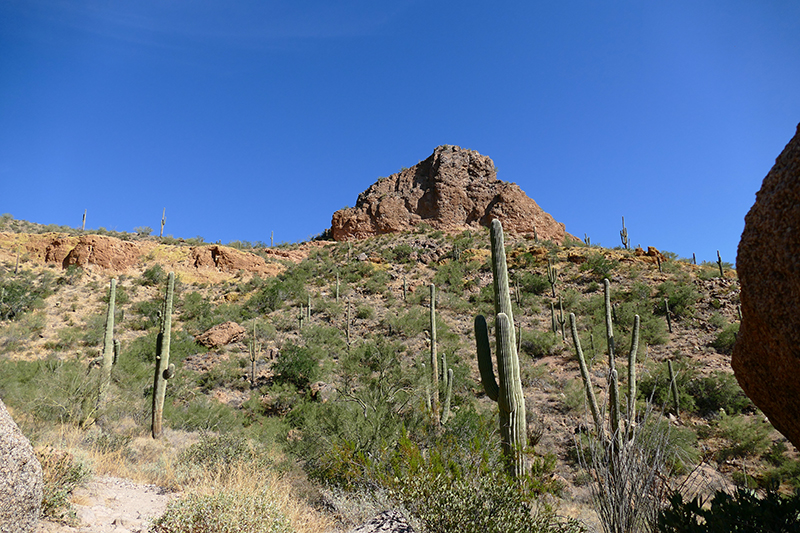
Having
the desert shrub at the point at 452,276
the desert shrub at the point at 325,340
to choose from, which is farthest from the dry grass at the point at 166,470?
the desert shrub at the point at 452,276

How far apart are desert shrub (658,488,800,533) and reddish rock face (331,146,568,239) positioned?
120 ft

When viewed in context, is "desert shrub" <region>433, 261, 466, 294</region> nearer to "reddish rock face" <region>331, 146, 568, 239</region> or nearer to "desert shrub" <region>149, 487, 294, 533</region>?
"reddish rock face" <region>331, 146, 568, 239</region>

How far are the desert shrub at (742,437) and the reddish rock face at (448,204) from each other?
92.8 ft

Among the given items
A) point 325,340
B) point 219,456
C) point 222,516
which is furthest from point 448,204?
point 222,516

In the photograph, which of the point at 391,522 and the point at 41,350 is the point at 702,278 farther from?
the point at 41,350

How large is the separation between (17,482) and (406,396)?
707cm

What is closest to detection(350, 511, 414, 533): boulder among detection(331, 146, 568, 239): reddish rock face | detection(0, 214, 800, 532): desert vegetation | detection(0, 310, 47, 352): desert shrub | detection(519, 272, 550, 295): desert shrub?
detection(0, 214, 800, 532): desert vegetation

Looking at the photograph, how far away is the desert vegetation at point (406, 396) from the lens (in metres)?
4.14

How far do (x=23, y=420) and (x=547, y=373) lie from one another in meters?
15.0

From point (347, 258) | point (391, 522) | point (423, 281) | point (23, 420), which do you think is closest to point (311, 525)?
point (391, 522)

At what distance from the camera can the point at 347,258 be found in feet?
112

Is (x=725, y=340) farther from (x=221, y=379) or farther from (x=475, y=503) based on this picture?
(x=221, y=379)

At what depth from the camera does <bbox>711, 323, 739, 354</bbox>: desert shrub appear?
1599 cm

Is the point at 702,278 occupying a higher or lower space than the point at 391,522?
higher
